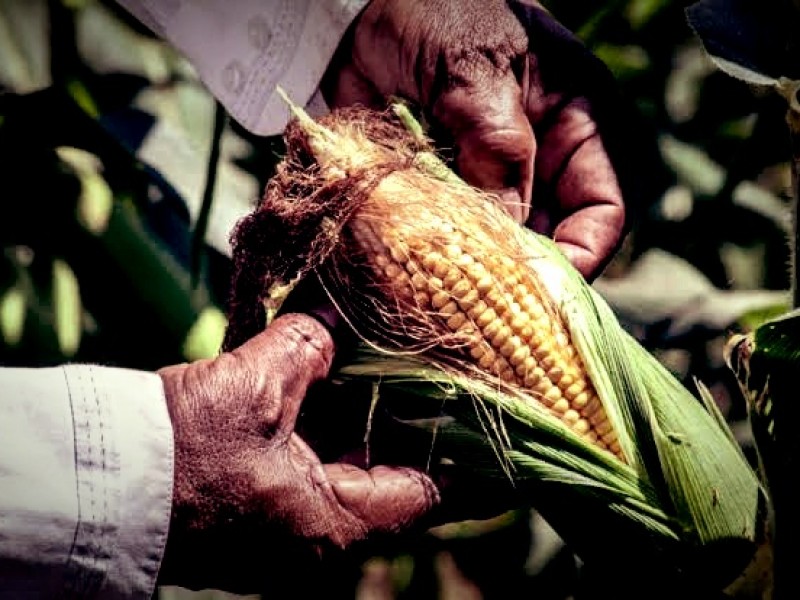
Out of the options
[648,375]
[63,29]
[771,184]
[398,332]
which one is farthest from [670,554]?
[63,29]

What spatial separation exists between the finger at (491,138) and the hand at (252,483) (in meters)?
0.30

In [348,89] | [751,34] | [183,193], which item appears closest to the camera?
[751,34]

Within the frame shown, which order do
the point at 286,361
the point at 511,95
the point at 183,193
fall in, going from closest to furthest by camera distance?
the point at 286,361, the point at 511,95, the point at 183,193

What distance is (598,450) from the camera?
0.89 meters

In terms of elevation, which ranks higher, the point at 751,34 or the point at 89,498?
the point at 751,34

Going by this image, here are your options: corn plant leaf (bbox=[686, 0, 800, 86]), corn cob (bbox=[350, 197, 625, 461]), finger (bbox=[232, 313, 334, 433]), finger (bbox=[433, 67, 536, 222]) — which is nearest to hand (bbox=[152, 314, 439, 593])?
finger (bbox=[232, 313, 334, 433])

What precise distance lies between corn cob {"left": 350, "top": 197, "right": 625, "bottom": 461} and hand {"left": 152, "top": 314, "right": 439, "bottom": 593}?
106mm

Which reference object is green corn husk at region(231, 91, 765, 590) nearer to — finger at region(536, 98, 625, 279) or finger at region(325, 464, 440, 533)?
finger at region(325, 464, 440, 533)

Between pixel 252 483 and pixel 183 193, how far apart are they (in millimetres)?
751

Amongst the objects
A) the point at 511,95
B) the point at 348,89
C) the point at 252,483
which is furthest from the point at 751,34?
the point at 252,483

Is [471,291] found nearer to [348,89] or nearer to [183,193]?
[348,89]

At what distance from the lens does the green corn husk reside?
89 cm

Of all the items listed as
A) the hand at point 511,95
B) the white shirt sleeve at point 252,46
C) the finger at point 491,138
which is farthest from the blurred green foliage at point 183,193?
the finger at point 491,138

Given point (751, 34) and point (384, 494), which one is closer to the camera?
point (384, 494)
